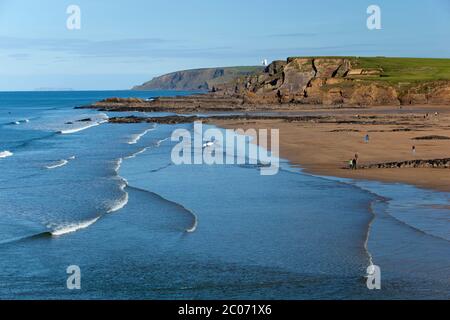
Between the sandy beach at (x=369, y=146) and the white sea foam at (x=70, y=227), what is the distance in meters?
13.5

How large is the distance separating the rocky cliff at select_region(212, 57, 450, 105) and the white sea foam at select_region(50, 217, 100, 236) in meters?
90.0

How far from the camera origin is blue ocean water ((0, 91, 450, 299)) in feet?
44.6

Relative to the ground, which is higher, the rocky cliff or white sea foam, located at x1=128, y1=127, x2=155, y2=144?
the rocky cliff

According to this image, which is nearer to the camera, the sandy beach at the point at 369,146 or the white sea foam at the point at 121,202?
the white sea foam at the point at 121,202

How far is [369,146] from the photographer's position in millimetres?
41688

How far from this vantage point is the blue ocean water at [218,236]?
44.6 ft

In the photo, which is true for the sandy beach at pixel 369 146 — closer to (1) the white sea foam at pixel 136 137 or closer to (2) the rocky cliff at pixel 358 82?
(1) the white sea foam at pixel 136 137

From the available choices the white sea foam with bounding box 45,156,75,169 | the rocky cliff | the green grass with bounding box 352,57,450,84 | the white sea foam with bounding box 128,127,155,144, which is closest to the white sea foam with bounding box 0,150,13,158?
the white sea foam with bounding box 45,156,75,169

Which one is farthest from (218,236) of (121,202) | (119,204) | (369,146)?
(369,146)

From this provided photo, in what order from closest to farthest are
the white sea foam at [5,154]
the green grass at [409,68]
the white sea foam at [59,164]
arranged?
the white sea foam at [59,164] < the white sea foam at [5,154] < the green grass at [409,68]

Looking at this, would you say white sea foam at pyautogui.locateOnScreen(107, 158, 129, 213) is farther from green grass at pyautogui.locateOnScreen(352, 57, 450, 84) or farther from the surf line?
green grass at pyautogui.locateOnScreen(352, 57, 450, 84)

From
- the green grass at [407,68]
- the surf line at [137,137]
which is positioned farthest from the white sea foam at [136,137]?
the green grass at [407,68]

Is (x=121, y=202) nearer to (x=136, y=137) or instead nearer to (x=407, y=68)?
(x=136, y=137)
